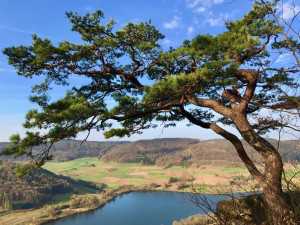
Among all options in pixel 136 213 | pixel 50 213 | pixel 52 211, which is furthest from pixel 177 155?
pixel 136 213

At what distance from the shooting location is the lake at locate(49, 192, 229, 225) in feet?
212

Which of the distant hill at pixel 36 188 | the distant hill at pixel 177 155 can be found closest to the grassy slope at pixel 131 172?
the distant hill at pixel 177 155

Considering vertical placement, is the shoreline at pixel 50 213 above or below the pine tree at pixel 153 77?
below

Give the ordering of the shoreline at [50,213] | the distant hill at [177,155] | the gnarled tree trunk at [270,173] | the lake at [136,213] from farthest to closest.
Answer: the distant hill at [177,155], the shoreline at [50,213], the lake at [136,213], the gnarled tree trunk at [270,173]

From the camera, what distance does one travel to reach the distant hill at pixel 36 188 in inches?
3885

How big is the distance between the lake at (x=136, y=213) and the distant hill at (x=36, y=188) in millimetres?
21392

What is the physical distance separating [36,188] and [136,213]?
44.9 m

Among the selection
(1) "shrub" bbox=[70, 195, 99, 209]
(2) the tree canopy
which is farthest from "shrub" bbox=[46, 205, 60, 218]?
(2) the tree canopy

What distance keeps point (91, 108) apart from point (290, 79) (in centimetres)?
504

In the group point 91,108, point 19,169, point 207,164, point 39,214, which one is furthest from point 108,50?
point 207,164

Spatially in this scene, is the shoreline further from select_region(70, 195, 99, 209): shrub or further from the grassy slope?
the grassy slope

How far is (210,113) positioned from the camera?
11.1 metres

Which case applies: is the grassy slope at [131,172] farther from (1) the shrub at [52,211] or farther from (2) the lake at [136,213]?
(1) the shrub at [52,211]

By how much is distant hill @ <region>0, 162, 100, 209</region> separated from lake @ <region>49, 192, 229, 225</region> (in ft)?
70.2
